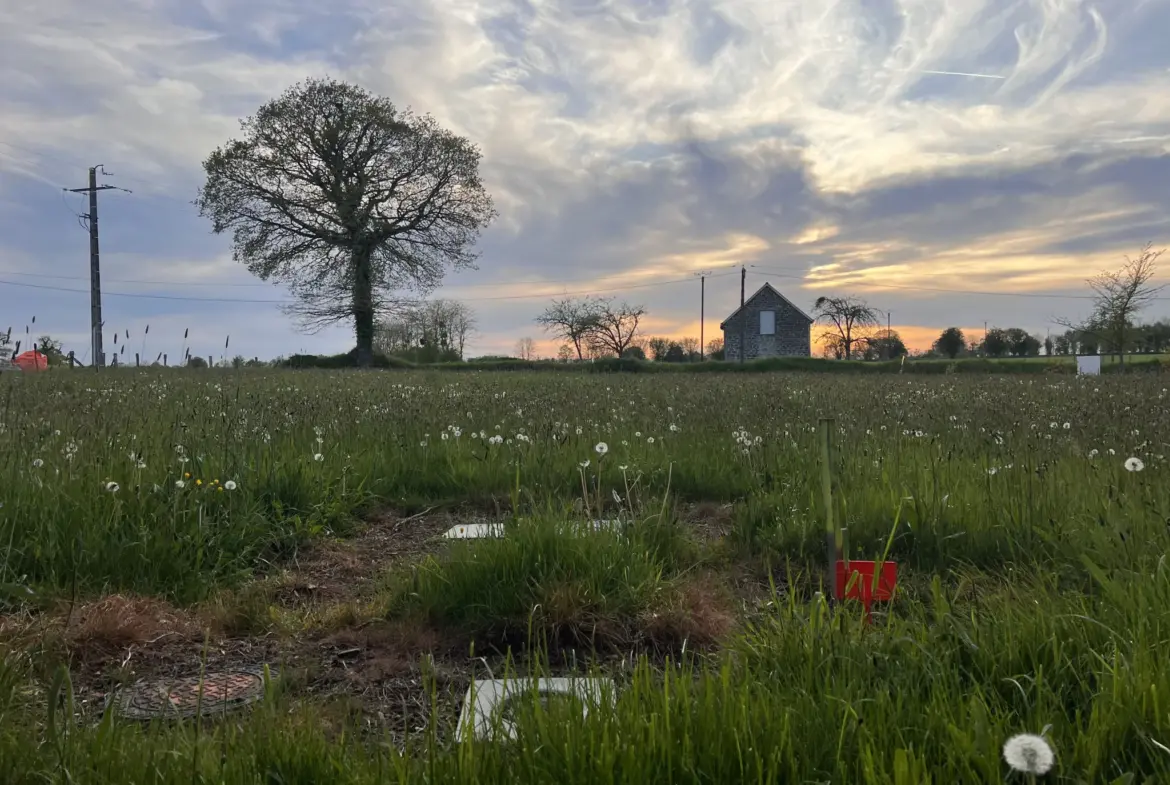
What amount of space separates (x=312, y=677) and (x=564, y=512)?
1.41 m

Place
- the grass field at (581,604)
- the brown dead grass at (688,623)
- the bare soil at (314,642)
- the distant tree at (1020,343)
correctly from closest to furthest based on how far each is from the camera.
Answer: the grass field at (581,604)
the bare soil at (314,642)
the brown dead grass at (688,623)
the distant tree at (1020,343)

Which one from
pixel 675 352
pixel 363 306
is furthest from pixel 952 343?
pixel 363 306

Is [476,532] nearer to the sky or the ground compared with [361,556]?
nearer to the sky

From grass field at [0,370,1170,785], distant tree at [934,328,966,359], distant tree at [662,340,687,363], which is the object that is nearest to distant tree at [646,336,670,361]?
distant tree at [662,340,687,363]

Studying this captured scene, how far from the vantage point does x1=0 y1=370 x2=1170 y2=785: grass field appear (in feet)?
5.61

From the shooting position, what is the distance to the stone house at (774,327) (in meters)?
76.2

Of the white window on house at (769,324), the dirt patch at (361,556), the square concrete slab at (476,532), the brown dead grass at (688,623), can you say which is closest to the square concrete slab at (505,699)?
the brown dead grass at (688,623)

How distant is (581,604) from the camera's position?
293cm

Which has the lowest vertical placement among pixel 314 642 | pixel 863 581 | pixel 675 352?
pixel 314 642

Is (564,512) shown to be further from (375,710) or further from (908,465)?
(908,465)

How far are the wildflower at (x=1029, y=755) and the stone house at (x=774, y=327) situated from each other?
76.7m

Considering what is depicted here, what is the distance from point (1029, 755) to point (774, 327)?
78109mm

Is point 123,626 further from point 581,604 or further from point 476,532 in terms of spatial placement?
point 581,604

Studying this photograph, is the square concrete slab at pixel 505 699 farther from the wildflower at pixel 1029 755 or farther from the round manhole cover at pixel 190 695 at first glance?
the wildflower at pixel 1029 755
